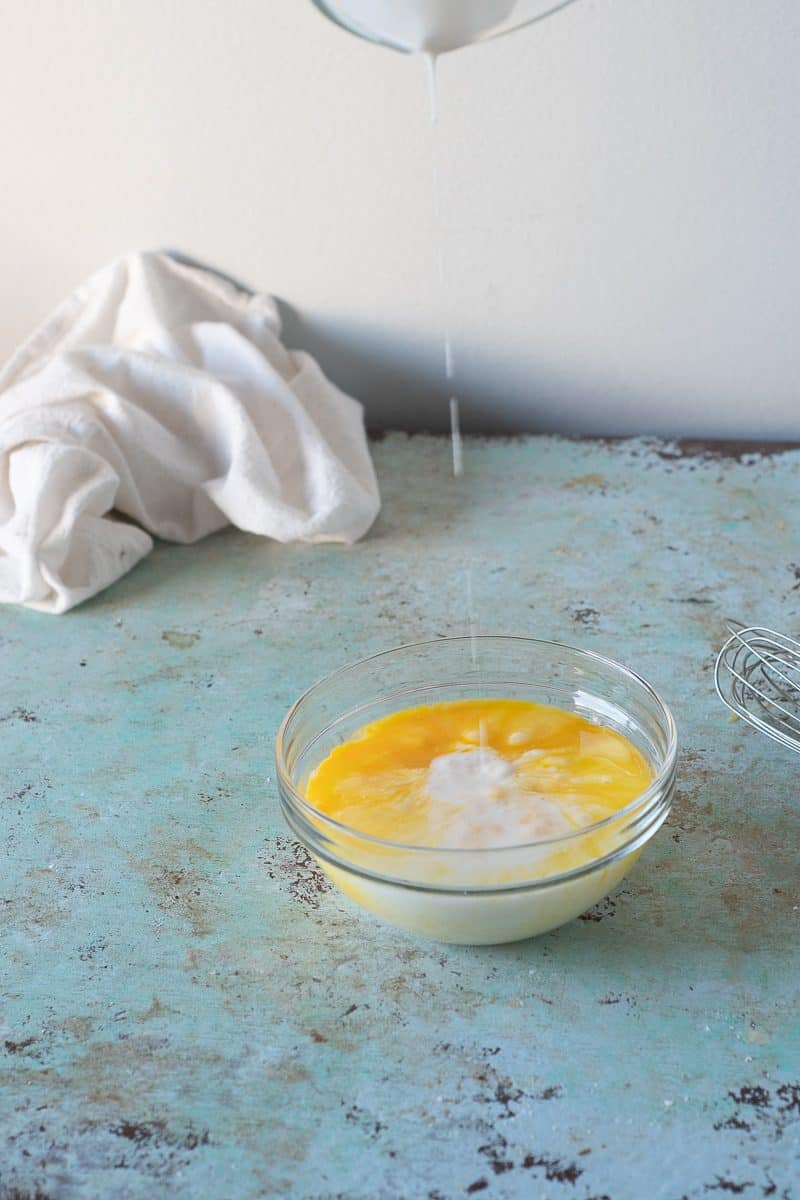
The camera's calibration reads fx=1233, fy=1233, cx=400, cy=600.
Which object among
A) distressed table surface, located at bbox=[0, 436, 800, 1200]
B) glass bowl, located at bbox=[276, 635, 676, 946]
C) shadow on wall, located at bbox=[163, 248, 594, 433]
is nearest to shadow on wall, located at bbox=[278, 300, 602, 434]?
shadow on wall, located at bbox=[163, 248, 594, 433]

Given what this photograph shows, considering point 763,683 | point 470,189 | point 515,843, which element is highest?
point 470,189

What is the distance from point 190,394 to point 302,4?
506 mm

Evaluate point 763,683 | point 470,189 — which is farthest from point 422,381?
point 763,683

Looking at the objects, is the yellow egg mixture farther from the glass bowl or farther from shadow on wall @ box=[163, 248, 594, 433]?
shadow on wall @ box=[163, 248, 594, 433]

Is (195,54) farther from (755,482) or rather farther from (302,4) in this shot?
(755,482)

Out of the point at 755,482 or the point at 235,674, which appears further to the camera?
the point at 755,482

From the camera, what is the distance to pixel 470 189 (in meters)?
1.63

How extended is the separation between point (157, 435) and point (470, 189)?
53 centimetres

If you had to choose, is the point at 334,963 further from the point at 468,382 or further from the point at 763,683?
the point at 468,382

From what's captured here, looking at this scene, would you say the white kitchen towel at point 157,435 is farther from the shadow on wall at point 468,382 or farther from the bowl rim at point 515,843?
the bowl rim at point 515,843

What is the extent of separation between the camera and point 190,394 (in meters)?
1.56

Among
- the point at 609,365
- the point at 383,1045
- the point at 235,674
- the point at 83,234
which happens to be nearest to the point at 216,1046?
the point at 383,1045

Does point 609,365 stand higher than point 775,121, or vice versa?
point 775,121

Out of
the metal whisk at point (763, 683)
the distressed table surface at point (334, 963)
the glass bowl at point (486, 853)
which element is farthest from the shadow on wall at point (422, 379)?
the glass bowl at point (486, 853)
